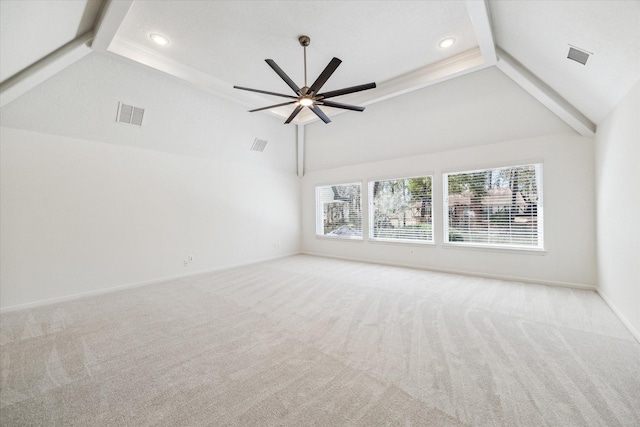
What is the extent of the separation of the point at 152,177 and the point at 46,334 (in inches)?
111

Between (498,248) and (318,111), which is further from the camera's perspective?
(498,248)

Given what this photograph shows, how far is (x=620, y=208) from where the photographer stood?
9.97 ft

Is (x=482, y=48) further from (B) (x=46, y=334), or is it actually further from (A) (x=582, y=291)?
(B) (x=46, y=334)

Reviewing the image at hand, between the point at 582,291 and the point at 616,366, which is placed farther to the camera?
the point at 582,291

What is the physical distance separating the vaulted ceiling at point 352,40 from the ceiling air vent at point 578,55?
0.18ft

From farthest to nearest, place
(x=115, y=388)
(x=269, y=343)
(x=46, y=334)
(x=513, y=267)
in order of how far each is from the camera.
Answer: (x=513, y=267), (x=46, y=334), (x=269, y=343), (x=115, y=388)

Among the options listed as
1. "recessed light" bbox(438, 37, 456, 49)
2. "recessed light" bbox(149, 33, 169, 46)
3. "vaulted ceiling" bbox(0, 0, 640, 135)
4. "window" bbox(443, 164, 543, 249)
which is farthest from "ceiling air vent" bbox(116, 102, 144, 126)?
"window" bbox(443, 164, 543, 249)

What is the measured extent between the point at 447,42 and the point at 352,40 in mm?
1327

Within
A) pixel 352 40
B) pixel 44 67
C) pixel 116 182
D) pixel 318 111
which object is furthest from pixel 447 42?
pixel 116 182

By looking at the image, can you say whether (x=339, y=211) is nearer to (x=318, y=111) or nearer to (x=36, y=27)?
(x=318, y=111)

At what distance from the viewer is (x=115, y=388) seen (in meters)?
1.95

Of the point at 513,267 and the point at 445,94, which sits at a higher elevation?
the point at 445,94

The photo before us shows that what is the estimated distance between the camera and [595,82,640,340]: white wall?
2.66 meters

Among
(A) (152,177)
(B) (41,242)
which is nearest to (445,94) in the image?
(A) (152,177)
